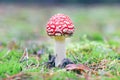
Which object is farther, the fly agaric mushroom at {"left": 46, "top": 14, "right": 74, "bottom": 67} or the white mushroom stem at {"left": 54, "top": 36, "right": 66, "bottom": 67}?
the white mushroom stem at {"left": 54, "top": 36, "right": 66, "bottom": 67}

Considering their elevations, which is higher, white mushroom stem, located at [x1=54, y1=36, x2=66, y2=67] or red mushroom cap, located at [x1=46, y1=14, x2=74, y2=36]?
red mushroom cap, located at [x1=46, y1=14, x2=74, y2=36]

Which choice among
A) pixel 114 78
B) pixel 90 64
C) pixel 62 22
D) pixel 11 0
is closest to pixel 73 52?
pixel 90 64

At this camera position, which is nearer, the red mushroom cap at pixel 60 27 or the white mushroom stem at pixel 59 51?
the red mushroom cap at pixel 60 27

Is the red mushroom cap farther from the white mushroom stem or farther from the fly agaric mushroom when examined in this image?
the white mushroom stem

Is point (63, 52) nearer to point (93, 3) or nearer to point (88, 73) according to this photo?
point (88, 73)

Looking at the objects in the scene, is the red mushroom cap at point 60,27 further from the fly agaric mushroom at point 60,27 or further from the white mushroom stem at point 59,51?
the white mushroom stem at point 59,51

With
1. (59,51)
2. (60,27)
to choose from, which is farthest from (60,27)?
(59,51)

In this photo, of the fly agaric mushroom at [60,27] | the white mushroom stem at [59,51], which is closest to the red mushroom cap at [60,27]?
the fly agaric mushroom at [60,27]

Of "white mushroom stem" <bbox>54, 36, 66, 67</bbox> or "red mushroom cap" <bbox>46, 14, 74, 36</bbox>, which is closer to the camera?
"red mushroom cap" <bbox>46, 14, 74, 36</bbox>

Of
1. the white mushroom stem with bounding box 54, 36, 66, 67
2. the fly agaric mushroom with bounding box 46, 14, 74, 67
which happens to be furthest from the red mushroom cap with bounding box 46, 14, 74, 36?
the white mushroom stem with bounding box 54, 36, 66, 67
